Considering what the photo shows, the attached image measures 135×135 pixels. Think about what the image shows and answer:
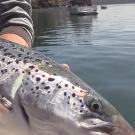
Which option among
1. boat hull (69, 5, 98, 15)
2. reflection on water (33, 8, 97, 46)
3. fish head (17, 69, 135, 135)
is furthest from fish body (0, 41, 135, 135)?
boat hull (69, 5, 98, 15)

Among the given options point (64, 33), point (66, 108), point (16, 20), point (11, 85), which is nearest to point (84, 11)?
point (64, 33)

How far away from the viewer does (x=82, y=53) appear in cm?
2192

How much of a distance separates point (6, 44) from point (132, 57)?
16.3 meters

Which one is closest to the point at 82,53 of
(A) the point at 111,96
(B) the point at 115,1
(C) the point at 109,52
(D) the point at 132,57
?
(C) the point at 109,52

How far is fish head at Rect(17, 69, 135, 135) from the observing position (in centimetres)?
242

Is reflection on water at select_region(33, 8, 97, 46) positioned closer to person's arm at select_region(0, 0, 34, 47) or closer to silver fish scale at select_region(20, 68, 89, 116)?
person's arm at select_region(0, 0, 34, 47)

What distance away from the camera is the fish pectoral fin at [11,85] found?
2.65 meters

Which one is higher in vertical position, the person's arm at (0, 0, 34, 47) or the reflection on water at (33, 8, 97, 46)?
the reflection on water at (33, 8, 97, 46)

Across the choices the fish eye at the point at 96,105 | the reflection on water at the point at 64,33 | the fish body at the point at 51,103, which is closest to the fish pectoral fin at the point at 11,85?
the fish body at the point at 51,103

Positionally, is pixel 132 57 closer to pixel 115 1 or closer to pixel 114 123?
pixel 114 123

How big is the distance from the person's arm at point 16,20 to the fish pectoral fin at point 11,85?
128 cm

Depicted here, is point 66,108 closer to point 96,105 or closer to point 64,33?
point 96,105

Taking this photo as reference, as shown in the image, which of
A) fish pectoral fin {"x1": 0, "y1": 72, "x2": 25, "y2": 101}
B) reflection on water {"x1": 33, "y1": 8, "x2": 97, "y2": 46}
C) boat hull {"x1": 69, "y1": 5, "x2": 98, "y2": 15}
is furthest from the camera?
boat hull {"x1": 69, "y1": 5, "x2": 98, "y2": 15}

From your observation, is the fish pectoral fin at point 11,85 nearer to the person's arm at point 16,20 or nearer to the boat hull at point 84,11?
the person's arm at point 16,20
